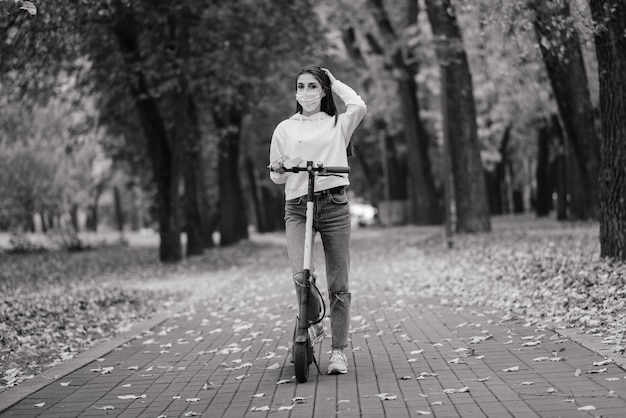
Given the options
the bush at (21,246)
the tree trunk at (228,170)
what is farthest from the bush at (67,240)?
the tree trunk at (228,170)

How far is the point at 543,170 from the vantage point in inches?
1465

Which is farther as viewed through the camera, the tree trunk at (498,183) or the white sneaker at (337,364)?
the tree trunk at (498,183)

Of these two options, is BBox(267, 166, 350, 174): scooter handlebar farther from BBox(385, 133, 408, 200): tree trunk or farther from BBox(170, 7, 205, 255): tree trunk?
BBox(385, 133, 408, 200): tree trunk

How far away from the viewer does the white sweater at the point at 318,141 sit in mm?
6441

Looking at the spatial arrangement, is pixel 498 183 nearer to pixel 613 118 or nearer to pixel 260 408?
pixel 613 118

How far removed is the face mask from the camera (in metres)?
6.47

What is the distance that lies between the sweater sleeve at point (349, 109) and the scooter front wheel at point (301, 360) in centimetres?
159

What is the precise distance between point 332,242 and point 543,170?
32.2 meters

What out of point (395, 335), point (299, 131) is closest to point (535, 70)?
point (395, 335)

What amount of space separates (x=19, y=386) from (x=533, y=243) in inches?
517

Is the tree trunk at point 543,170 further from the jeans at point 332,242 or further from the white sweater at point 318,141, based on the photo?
the jeans at point 332,242

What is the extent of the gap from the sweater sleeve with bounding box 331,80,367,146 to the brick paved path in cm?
185

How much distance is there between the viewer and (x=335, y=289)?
6.59 m

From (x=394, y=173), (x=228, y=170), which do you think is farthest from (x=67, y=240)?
(x=394, y=173)
